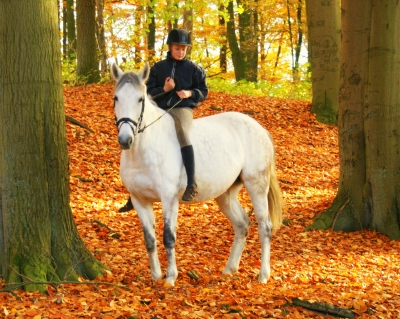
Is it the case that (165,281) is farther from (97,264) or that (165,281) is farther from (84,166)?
(84,166)

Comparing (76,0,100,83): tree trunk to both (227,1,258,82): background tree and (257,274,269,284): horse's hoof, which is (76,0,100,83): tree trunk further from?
(257,274,269,284): horse's hoof

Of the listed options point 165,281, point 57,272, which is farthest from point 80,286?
point 165,281

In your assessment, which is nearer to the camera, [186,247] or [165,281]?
[165,281]

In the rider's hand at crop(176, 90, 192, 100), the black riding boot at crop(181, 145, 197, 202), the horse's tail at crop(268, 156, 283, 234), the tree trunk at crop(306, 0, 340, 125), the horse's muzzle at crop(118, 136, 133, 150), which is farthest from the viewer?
the tree trunk at crop(306, 0, 340, 125)

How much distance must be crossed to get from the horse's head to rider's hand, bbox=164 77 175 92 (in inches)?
23.9

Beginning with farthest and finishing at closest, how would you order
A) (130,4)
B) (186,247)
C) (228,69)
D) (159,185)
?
1. (228,69)
2. (130,4)
3. (186,247)
4. (159,185)

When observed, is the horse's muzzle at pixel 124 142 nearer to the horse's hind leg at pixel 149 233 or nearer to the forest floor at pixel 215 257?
the horse's hind leg at pixel 149 233

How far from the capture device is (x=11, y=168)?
5.72m

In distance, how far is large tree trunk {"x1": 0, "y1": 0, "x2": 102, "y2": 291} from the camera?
572 cm

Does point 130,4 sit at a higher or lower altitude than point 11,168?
higher

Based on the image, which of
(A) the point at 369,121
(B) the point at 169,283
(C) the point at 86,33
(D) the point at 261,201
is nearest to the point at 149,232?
(B) the point at 169,283

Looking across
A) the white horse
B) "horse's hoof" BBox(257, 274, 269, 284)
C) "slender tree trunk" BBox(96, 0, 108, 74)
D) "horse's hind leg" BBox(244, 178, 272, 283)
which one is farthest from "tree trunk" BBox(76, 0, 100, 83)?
"horse's hoof" BBox(257, 274, 269, 284)

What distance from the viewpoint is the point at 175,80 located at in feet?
22.1

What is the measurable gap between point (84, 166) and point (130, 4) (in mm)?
16422
